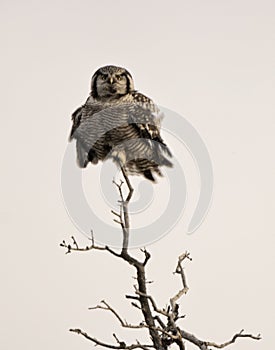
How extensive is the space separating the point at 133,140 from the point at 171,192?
4.9 inches

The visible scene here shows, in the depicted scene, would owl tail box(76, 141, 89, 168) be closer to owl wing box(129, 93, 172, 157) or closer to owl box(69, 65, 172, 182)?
owl box(69, 65, 172, 182)

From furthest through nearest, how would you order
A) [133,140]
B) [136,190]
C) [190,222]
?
[190,222] < [136,190] < [133,140]

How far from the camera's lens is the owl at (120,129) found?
91 centimetres

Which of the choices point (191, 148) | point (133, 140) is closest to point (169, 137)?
point (191, 148)

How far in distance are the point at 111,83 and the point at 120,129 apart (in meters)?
0.08

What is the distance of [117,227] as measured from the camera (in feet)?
3.07

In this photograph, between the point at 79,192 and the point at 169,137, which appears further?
the point at 169,137

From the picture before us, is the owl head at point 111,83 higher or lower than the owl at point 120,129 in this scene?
higher

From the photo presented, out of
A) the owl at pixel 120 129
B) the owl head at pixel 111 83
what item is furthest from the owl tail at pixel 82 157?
the owl head at pixel 111 83

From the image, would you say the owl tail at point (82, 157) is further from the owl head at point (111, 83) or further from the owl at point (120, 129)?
the owl head at point (111, 83)

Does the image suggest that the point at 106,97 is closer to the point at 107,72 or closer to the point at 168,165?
the point at 107,72

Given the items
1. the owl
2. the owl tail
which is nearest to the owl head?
the owl

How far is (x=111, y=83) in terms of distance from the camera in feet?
3.01

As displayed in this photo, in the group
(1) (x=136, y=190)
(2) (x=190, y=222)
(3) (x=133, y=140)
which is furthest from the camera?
(2) (x=190, y=222)
